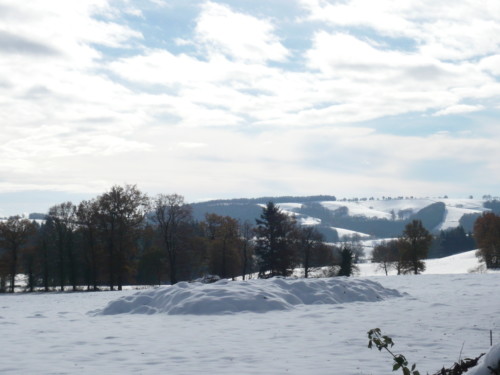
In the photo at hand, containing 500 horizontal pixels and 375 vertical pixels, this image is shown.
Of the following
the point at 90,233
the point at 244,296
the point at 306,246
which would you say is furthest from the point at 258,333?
the point at 306,246

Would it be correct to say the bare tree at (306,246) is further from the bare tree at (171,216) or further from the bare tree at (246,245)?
the bare tree at (171,216)

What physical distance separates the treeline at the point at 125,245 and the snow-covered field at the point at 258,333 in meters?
28.1

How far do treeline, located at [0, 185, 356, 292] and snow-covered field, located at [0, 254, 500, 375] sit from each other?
28.1 m

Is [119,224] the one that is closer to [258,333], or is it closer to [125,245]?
[125,245]

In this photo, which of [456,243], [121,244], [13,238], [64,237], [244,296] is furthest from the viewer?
[456,243]

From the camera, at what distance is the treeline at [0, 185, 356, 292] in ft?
160

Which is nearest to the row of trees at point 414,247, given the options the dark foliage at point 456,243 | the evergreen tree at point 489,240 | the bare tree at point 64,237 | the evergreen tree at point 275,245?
the evergreen tree at point 489,240

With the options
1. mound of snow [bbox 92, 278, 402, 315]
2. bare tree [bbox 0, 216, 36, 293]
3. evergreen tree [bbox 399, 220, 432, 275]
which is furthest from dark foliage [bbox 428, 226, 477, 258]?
mound of snow [bbox 92, 278, 402, 315]

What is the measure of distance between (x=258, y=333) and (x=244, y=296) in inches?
231

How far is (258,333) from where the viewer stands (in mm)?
12883

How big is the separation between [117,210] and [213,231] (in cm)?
1883

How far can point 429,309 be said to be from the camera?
16.9 meters

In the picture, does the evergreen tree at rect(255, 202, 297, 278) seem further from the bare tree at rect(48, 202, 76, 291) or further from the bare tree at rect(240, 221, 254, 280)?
the bare tree at rect(48, 202, 76, 291)

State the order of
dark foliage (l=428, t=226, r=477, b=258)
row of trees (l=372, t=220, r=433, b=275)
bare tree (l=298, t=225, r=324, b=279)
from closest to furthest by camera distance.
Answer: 1. bare tree (l=298, t=225, r=324, b=279)
2. row of trees (l=372, t=220, r=433, b=275)
3. dark foliage (l=428, t=226, r=477, b=258)
